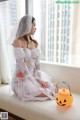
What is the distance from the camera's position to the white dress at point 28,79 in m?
1.79

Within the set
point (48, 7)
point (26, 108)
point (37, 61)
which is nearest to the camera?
point (26, 108)

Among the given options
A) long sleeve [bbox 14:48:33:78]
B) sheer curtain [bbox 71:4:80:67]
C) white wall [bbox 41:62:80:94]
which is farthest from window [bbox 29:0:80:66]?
long sleeve [bbox 14:48:33:78]

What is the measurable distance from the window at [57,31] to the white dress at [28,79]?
1.55 ft

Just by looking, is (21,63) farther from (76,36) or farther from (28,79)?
(76,36)

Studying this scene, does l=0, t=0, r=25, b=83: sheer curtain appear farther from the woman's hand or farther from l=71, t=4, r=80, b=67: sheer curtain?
l=71, t=4, r=80, b=67: sheer curtain

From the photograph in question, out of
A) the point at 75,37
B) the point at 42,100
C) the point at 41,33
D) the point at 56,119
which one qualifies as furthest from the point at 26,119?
the point at 41,33

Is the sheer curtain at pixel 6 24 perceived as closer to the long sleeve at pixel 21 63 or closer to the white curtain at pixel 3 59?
the white curtain at pixel 3 59

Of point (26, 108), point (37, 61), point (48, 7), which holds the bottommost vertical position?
point (26, 108)

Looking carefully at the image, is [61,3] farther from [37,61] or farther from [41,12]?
[37,61]

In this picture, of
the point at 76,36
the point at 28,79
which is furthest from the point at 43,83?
the point at 76,36

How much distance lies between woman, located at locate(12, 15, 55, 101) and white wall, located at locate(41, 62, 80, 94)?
282 mm

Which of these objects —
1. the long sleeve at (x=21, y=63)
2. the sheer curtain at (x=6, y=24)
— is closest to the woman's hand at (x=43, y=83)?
the long sleeve at (x=21, y=63)

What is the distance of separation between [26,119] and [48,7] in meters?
1.52

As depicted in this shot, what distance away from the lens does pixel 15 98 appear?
6.08ft
